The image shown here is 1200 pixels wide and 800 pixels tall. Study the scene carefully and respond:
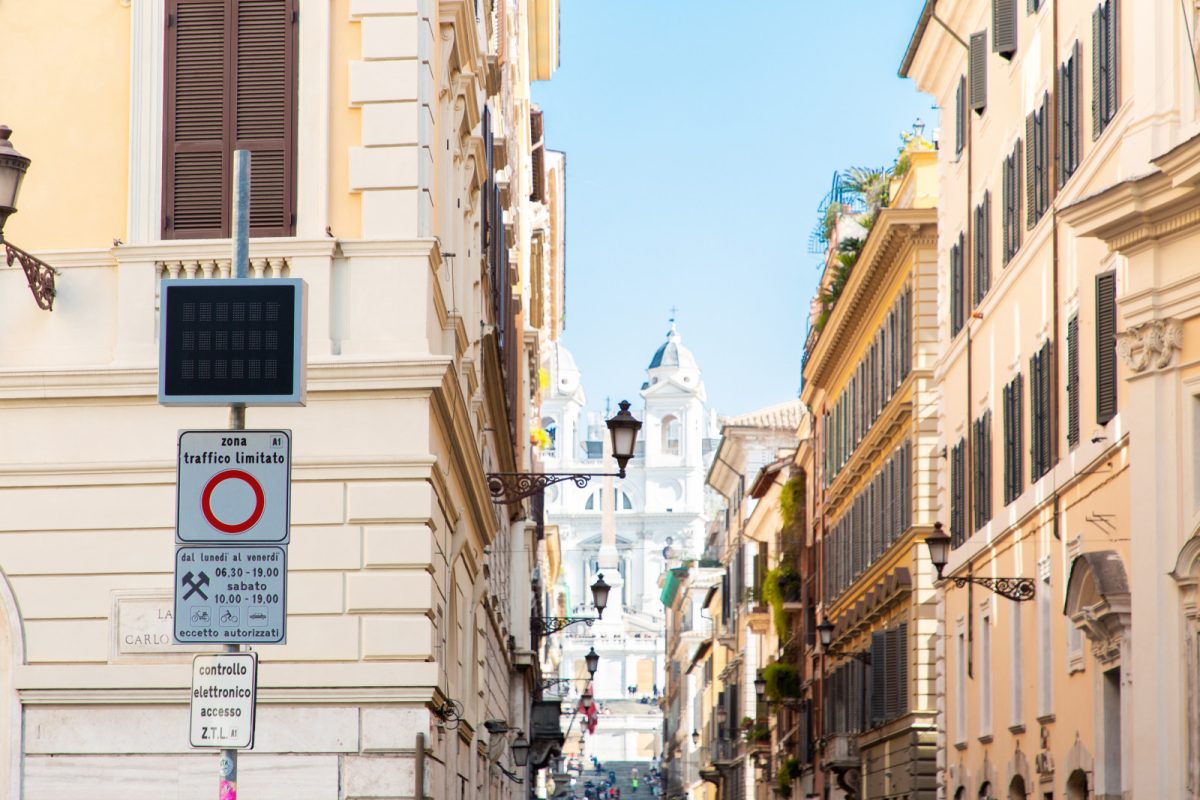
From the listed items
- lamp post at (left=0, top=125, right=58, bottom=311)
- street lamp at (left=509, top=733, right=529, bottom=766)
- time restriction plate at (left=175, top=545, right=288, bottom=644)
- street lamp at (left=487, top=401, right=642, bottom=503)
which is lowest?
street lamp at (left=509, top=733, right=529, bottom=766)

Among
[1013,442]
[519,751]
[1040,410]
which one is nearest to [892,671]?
[519,751]

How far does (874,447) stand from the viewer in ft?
145

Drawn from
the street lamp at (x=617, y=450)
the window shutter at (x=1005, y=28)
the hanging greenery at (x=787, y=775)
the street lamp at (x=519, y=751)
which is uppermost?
the window shutter at (x=1005, y=28)

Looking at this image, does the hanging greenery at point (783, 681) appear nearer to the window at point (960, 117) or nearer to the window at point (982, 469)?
the window at point (960, 117)

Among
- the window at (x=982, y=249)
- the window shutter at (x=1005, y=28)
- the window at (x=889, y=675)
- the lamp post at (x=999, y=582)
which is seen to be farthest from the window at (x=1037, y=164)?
the window at (x=889, y=675)

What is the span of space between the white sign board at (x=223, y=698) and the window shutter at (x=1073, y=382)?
16.7 meters

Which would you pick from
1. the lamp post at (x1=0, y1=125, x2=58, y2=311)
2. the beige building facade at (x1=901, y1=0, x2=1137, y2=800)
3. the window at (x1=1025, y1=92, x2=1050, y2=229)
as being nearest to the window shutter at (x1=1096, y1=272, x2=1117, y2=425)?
the beige building facade at (x1=901, y1=0, x2=1137, y2=800)

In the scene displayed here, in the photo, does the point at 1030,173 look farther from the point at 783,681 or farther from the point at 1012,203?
the point at 783,681

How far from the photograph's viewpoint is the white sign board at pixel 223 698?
11.0 m

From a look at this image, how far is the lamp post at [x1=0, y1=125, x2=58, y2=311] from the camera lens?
45.8 ft

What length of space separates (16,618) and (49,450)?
135cm

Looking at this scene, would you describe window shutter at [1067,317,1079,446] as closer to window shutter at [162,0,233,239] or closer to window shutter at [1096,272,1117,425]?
window shutter at [1096,272,1117,425]

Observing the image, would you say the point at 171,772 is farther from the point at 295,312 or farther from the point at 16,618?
the point at 295,312

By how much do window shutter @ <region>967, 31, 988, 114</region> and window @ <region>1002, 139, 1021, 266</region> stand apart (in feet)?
7.96
